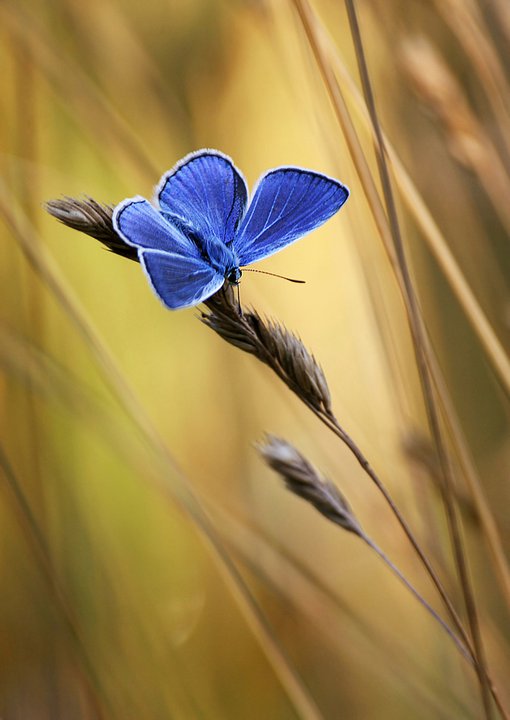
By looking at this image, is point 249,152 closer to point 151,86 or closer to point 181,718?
point 151,86

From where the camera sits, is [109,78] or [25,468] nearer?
[25,468]

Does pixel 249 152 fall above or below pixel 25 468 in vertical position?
above

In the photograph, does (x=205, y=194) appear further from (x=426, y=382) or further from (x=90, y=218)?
(x=426, y=382)

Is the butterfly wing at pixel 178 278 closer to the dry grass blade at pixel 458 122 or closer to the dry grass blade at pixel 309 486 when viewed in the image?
the dry grass blade at pixel 309 486

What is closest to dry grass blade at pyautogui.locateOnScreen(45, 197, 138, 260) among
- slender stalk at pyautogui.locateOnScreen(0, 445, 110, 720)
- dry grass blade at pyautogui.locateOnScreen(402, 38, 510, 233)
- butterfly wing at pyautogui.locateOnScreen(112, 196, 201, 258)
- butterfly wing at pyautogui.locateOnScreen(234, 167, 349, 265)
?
butterfly wing at pyautogui.locateOnScreen(112, 196, 201, 258)

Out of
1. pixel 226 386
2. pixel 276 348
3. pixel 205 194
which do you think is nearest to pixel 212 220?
pixel 205 194

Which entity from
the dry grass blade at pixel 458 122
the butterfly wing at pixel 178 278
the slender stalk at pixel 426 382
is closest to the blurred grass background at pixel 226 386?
the dry grass blade at pixel 458 122

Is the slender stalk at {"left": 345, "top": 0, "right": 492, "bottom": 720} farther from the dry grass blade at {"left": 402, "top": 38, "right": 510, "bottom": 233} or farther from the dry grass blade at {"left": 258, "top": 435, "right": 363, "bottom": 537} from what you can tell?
the dry grass blade at {"left": 402, "top": 38, "right": 510, "bottom": 233}

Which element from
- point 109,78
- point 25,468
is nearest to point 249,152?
point 109,78
